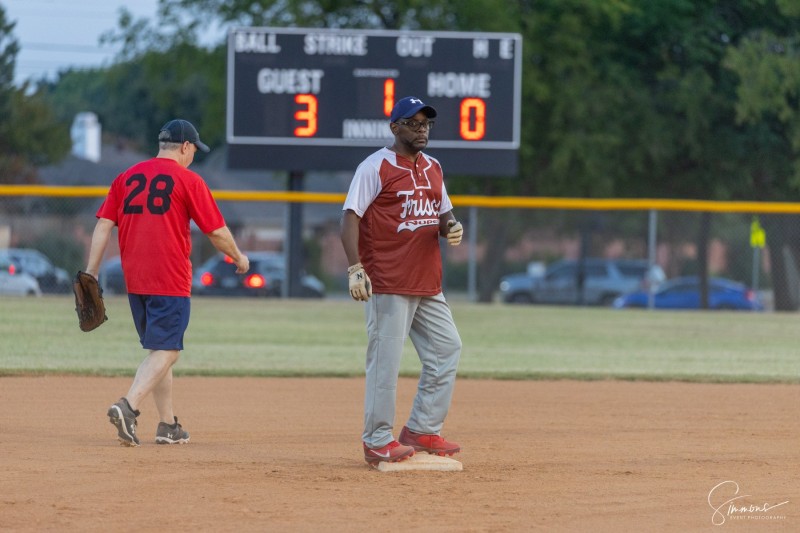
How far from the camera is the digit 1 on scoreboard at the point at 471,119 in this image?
19984 mm

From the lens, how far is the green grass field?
41.4 ft

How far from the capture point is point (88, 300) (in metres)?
7.57

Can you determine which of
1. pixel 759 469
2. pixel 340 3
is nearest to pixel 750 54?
pixel 340 3

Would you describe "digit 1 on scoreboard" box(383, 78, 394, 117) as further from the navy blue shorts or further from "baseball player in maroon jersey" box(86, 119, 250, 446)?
the navy blue shorts

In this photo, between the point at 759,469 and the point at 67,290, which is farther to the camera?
the point at 67,290

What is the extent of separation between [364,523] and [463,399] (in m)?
5.05

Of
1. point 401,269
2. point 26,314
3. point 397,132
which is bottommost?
point 26,314

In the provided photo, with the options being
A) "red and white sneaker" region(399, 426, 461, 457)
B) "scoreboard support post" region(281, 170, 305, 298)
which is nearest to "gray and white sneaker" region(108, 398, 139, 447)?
"red and white sneaker" region(399, 426, 461, 457)

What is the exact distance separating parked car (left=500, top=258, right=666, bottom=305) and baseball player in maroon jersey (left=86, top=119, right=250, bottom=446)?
782 inches

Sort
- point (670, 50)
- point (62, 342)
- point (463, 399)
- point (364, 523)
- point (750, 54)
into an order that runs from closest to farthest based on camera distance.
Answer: point (364, 523) < point (463, 399) < point (62, 342) < point (750, 54) < point (670, 50)

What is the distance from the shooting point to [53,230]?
955 inches

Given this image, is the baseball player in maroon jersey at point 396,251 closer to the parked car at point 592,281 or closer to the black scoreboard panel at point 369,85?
the black scoreboard panel at point 369,85

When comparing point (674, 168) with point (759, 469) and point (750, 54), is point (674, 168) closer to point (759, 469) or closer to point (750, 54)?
point (750, 54)

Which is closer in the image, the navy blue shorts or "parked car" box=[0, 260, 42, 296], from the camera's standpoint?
the navy blue shorts
